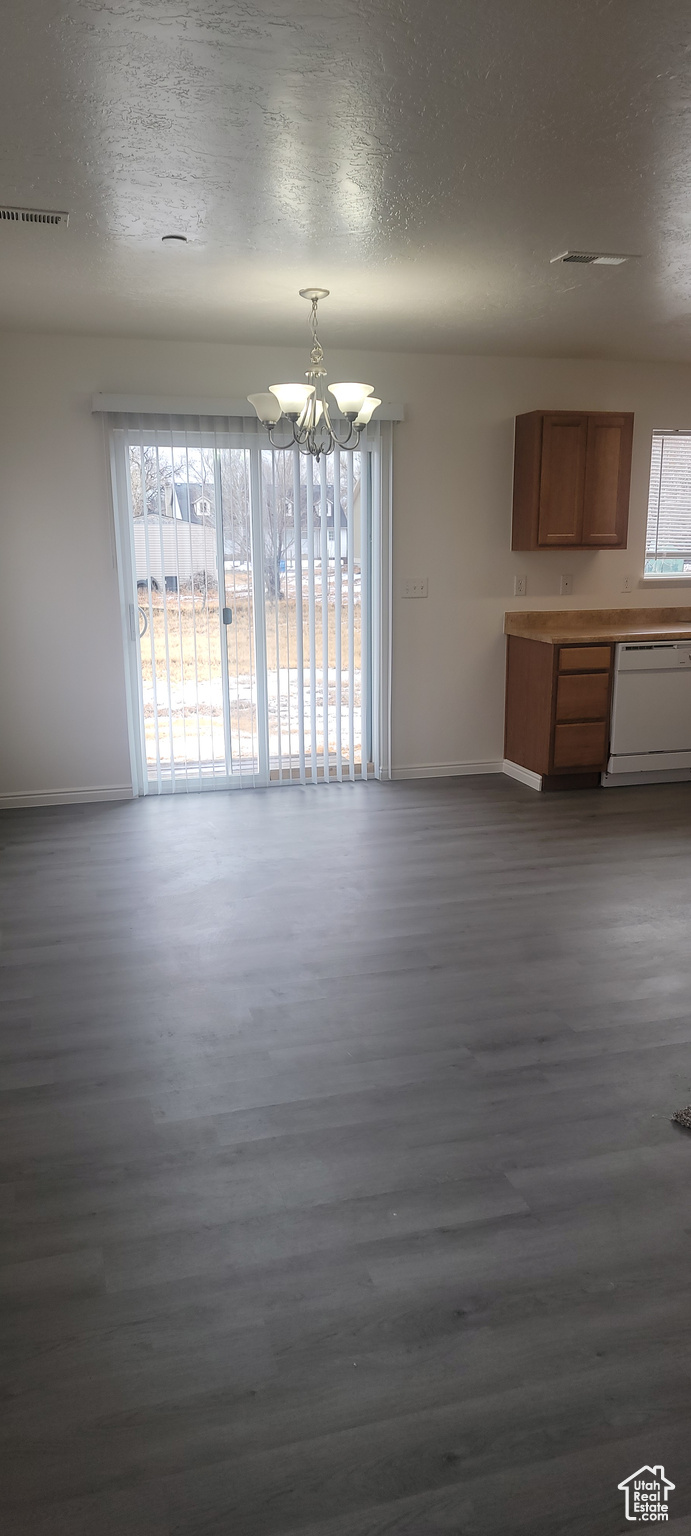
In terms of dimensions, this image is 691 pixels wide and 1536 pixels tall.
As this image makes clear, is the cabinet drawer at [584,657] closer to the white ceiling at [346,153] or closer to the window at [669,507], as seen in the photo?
the window at [669,507]

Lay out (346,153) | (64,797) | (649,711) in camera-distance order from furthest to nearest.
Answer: (649,711), (64,797), (346,153)

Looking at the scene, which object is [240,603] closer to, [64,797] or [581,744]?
[64,797]

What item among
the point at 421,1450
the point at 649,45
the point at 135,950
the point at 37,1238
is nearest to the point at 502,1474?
the point at 421,1450

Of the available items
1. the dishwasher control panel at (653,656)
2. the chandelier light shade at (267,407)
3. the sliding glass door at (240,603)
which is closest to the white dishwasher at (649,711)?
the dishwasher control panel at (653,656)

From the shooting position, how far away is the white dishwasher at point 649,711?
570 cm

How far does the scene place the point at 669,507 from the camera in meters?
6.35

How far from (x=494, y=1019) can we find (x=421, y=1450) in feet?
4.96

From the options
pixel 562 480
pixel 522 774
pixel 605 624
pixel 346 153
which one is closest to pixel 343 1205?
pixel 346 153

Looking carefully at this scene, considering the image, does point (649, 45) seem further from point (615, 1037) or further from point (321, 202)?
point (615, 1037)

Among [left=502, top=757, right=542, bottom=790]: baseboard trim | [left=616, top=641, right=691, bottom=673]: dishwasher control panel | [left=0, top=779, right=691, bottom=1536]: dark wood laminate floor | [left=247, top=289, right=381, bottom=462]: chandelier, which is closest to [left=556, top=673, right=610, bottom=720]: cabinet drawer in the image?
[left=616, top=641, right=691, bottom=673]: dishwasher control panel

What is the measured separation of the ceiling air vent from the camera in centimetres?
314

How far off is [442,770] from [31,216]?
3.95m

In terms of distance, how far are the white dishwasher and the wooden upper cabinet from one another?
0.79m

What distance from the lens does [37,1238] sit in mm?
2047
